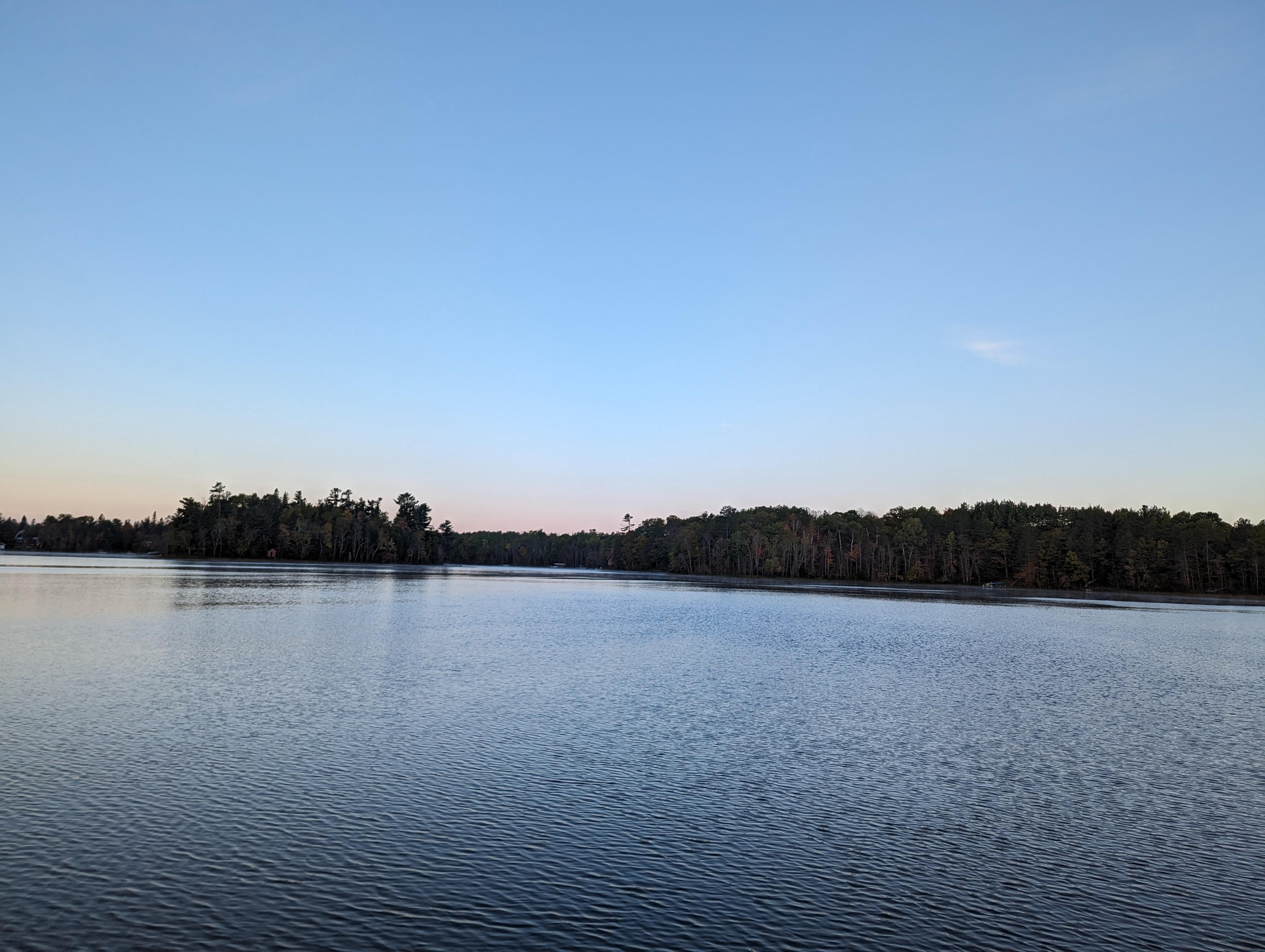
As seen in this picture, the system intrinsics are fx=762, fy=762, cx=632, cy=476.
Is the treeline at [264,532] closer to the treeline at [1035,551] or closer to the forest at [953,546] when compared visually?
the forest at [953,546]

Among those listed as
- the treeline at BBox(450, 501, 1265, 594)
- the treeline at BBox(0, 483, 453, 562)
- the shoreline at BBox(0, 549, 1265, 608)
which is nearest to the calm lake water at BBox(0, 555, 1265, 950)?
the shoreline at BBox(0, 549, 1265, 608)

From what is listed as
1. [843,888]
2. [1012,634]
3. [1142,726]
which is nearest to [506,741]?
[843,888]

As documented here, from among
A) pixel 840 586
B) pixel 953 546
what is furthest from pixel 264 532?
pixel 953 546

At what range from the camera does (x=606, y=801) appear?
1356 cm

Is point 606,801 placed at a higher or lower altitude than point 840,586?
higher

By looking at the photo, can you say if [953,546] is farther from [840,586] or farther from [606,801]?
[606,801]

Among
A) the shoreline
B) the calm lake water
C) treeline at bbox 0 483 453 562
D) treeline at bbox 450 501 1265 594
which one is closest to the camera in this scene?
the calm lake water

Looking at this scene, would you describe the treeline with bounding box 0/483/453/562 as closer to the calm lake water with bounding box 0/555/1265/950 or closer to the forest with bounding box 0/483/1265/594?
the forest with bounding box 0/483/1265/594

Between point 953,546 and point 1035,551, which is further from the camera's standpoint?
point 953,546

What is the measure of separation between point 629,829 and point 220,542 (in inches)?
7156

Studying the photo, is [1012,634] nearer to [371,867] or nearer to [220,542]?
[371,867]

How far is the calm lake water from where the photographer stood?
30.3 feet

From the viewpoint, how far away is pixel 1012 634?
167ft

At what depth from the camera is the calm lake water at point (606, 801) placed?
925cm
